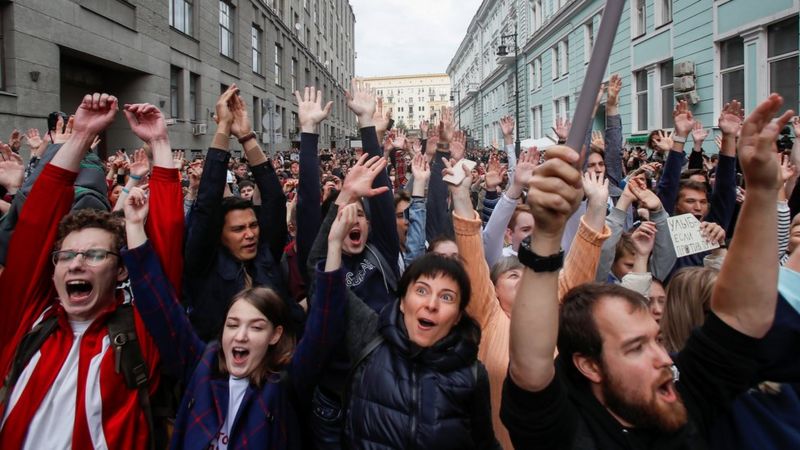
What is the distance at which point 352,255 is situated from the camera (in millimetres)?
2938

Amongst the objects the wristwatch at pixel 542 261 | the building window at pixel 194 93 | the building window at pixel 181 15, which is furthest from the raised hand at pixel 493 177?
the building window at pixel 194 93

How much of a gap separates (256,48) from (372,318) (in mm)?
26132

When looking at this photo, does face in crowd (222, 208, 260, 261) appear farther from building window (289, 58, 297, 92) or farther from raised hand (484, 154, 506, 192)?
building window (289, 58, 297, 92)

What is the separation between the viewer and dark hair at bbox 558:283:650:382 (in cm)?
161

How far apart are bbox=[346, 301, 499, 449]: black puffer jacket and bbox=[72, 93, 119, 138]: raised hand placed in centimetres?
174

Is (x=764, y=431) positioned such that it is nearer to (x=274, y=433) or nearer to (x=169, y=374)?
(x=274, y=433)

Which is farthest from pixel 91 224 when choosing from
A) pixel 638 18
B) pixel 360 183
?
A: pixel 638 18

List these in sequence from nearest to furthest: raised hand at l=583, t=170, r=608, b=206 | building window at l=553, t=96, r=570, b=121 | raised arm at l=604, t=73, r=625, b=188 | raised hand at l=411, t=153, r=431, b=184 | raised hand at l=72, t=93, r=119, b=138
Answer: raised hand at l=72, t=93, r=119, b=138
raised hand at l=583, t=170, r=608, b=206
raised hand at l=411, t=153, r=431, b=184
raised arm at l=604, t=73, r=625, b=188
building window at l=553, t=96, r=570, b=121

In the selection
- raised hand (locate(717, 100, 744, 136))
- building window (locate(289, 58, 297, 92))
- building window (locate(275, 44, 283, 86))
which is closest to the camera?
raised hand (locate(717, 100, 744, 136))

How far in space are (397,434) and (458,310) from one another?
570mm

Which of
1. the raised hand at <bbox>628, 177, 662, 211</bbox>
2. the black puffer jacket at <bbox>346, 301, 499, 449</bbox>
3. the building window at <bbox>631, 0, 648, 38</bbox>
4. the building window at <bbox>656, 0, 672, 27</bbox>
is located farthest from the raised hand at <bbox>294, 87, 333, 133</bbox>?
the building window at <bbox>631, 0, 648, 38</bbox>

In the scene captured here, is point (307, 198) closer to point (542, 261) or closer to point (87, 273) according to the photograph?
point (87, 273)

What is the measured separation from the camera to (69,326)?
7.07ft

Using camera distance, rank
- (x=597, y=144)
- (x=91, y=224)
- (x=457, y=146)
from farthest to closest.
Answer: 1. (x=597, y=144)
2. (x=457, y=146)
3. (x=91, y=224)
